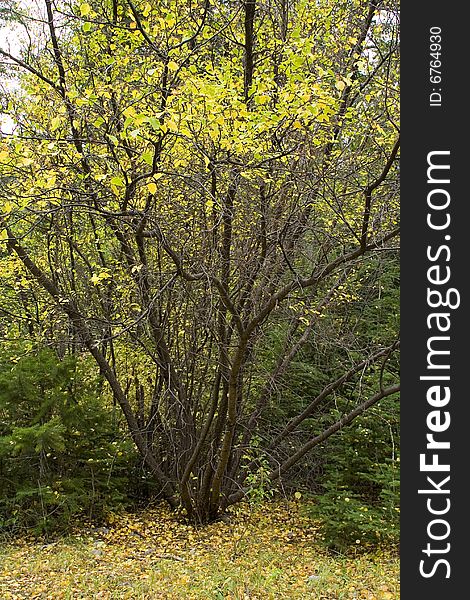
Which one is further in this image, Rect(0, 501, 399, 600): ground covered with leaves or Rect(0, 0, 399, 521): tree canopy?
Rect(0, 501, 399, 600): ground covered with leaves

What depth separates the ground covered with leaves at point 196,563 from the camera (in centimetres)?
478

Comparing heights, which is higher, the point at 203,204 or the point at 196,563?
the point at 203,204

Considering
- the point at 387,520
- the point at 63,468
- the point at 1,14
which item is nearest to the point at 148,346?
the point at 63,468

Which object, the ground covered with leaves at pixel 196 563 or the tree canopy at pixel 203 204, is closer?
the tree canopy at pixel 203 204

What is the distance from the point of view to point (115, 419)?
26.0ft

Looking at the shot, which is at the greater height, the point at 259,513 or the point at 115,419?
the point at 115,419

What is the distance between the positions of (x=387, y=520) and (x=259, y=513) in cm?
183

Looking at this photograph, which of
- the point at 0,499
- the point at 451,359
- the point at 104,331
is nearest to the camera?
the point at 451,359

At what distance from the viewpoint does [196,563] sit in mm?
5777

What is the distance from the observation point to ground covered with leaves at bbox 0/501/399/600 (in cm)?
478

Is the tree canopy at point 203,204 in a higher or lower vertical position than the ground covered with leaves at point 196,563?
higher

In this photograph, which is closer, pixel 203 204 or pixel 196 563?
pixel 203 204

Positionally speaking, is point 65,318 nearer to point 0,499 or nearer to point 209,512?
point 0,499

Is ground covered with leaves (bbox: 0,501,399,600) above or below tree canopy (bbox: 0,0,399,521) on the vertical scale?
below
